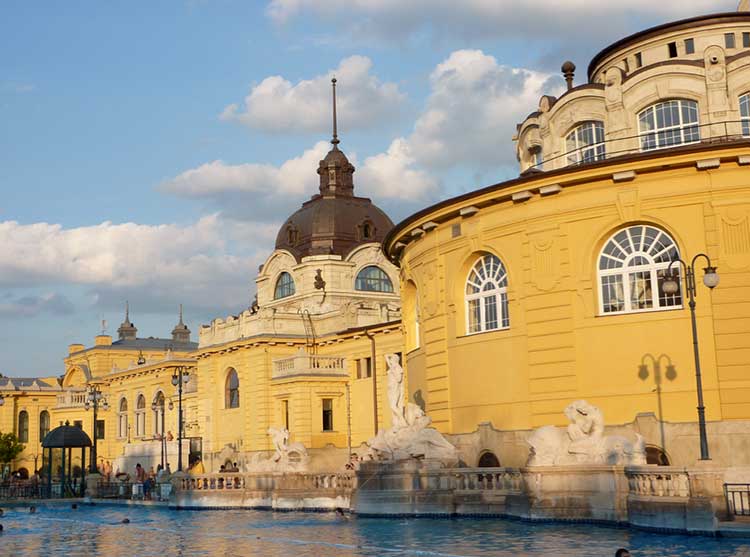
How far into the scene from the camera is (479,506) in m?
25.4

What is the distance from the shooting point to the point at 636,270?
27.0 m

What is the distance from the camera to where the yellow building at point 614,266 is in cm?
2578

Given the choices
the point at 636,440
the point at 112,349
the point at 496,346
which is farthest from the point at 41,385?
the point at 636,440

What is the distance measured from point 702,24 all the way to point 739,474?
56.1ft

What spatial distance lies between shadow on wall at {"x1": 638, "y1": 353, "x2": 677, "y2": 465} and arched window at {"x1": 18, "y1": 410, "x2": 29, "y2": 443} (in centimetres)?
8075

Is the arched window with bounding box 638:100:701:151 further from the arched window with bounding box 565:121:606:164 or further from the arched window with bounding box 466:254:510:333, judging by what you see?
the arched window with bounding box 466:254:510:333

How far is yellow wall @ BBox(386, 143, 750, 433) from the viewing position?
84.3 ft

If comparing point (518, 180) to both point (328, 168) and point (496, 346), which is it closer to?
point (496, 346)

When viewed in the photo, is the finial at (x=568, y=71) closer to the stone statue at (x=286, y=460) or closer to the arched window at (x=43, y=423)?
the stone statue at (x=286, y=460)

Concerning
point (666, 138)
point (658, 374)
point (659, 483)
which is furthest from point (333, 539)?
point (666, 138)

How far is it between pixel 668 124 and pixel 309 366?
28.1 meters

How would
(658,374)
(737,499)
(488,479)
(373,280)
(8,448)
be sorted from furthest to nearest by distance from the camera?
1. (8,448)
2. (373,280)
3. (658,374)
4. (488,479)
5. (737,499)

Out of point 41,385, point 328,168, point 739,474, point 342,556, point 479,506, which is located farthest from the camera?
point 41,385

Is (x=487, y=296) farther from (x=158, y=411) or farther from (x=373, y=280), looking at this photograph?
(x=158, y=411)
